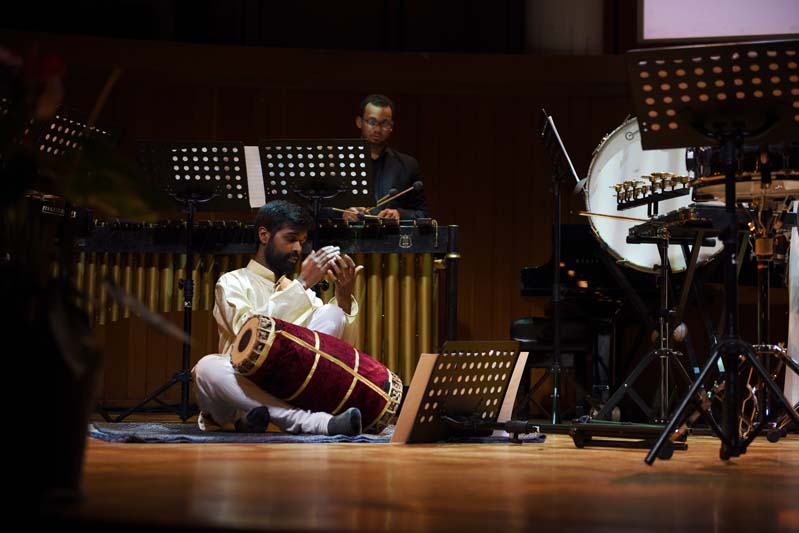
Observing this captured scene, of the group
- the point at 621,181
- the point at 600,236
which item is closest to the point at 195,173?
the point at 600,236

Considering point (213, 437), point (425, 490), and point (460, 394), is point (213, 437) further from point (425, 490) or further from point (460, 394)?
point (425, 490)

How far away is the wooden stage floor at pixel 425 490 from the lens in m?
2.25

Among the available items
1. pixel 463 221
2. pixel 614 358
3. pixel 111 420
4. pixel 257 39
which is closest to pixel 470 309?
pixel 463 221

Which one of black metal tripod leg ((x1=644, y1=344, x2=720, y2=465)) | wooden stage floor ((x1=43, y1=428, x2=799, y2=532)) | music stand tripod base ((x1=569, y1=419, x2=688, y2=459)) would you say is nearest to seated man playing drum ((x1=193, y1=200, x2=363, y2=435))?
wooden stage floor ((x1=43, y1=428, x2=799, y2=532))

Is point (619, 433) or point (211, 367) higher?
point (211, 367)

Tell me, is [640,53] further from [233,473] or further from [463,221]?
[463,221]

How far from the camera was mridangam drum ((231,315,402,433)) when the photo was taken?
187 inches

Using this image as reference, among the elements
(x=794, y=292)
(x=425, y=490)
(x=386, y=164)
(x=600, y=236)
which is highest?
(x=386, y=164)

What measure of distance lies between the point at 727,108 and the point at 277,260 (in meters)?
2.62

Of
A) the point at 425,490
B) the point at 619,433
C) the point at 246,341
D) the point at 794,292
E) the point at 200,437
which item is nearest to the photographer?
the point at 425,490

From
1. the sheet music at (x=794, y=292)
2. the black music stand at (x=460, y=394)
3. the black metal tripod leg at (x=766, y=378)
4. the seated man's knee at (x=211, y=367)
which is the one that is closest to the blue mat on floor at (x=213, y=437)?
the black music stand at (x=460, y=394)

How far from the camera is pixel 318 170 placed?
5645mm

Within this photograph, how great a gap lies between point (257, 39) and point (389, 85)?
39.2 inches

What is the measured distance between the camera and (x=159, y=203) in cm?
250
